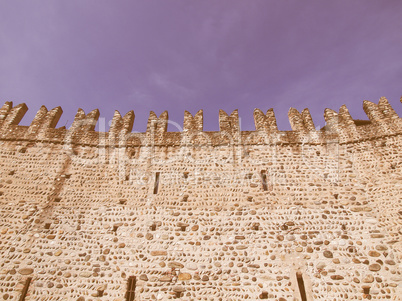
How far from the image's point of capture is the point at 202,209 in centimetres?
646

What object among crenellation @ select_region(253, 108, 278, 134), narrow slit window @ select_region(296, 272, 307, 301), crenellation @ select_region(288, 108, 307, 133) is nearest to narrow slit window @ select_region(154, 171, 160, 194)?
crenellation @ select_region(253, 108, 278, 134)

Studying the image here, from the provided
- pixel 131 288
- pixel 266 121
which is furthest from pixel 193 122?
pixel 131 288

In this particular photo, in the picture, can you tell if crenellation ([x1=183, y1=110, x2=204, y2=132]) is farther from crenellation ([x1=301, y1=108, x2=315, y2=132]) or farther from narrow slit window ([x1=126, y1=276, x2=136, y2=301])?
narrow slit window ([x1=126, y1=276, x2=136, y2=301])

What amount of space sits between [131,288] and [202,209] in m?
2.52

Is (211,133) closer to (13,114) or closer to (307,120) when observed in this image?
(307,120)

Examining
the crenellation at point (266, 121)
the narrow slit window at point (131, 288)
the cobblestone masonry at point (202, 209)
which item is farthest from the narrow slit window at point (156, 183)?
the crenellation at point (266, 121)

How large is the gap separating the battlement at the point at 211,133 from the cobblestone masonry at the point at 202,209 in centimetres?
5

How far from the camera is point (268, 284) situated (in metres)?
5.22

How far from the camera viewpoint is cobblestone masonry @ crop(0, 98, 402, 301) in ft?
17.4

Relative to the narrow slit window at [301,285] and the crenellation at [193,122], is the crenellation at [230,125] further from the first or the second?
the narrow slit window at [301,285]

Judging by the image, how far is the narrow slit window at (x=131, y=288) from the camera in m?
5.19

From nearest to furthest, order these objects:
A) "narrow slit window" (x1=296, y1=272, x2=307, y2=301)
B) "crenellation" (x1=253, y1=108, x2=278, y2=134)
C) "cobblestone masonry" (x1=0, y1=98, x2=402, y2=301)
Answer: "narrow slit window" (x1=296, y1=272, x2=307, y2=301)
"cobblestone masonry" (x1=0, y1=98, x2=402, y2=301)
"crenellation" (x1=253, y1=108, x2=278, y2=134)

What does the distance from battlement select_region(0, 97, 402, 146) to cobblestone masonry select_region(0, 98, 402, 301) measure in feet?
0.15

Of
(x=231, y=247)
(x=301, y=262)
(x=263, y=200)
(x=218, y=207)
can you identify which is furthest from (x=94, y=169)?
(x=301, y=262)
